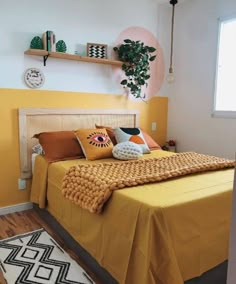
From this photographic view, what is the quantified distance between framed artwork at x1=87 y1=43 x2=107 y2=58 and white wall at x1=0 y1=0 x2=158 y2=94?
0.08m

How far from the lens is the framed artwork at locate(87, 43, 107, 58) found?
303 centimetres

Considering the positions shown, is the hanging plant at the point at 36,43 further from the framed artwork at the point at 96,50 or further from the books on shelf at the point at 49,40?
the framed artwork at the point at 96,50

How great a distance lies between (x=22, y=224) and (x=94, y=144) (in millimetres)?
1030

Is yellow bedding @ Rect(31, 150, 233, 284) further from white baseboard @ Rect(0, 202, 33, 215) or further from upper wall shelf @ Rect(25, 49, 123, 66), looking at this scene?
upper wall shelf @ Rect(25, 49, 123, 66)

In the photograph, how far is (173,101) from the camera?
3.85 metres

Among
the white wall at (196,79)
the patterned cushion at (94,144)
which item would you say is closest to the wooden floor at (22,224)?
the patterned cushion at (94,144)

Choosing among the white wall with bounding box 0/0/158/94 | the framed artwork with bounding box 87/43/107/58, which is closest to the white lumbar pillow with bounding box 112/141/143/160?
the white wall with bounding box 0/0/158/94

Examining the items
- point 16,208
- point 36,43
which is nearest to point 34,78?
point 36,43

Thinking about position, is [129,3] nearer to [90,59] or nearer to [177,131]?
[90,59]

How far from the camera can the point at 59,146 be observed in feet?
8.47

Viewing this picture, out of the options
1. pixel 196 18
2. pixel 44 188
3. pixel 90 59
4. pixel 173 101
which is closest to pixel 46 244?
pixel 44 188

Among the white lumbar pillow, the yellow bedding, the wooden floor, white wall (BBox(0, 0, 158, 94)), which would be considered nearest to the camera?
the yellow bedding

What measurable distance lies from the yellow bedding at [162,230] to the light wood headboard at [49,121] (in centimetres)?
121

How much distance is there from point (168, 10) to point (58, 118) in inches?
87.1
